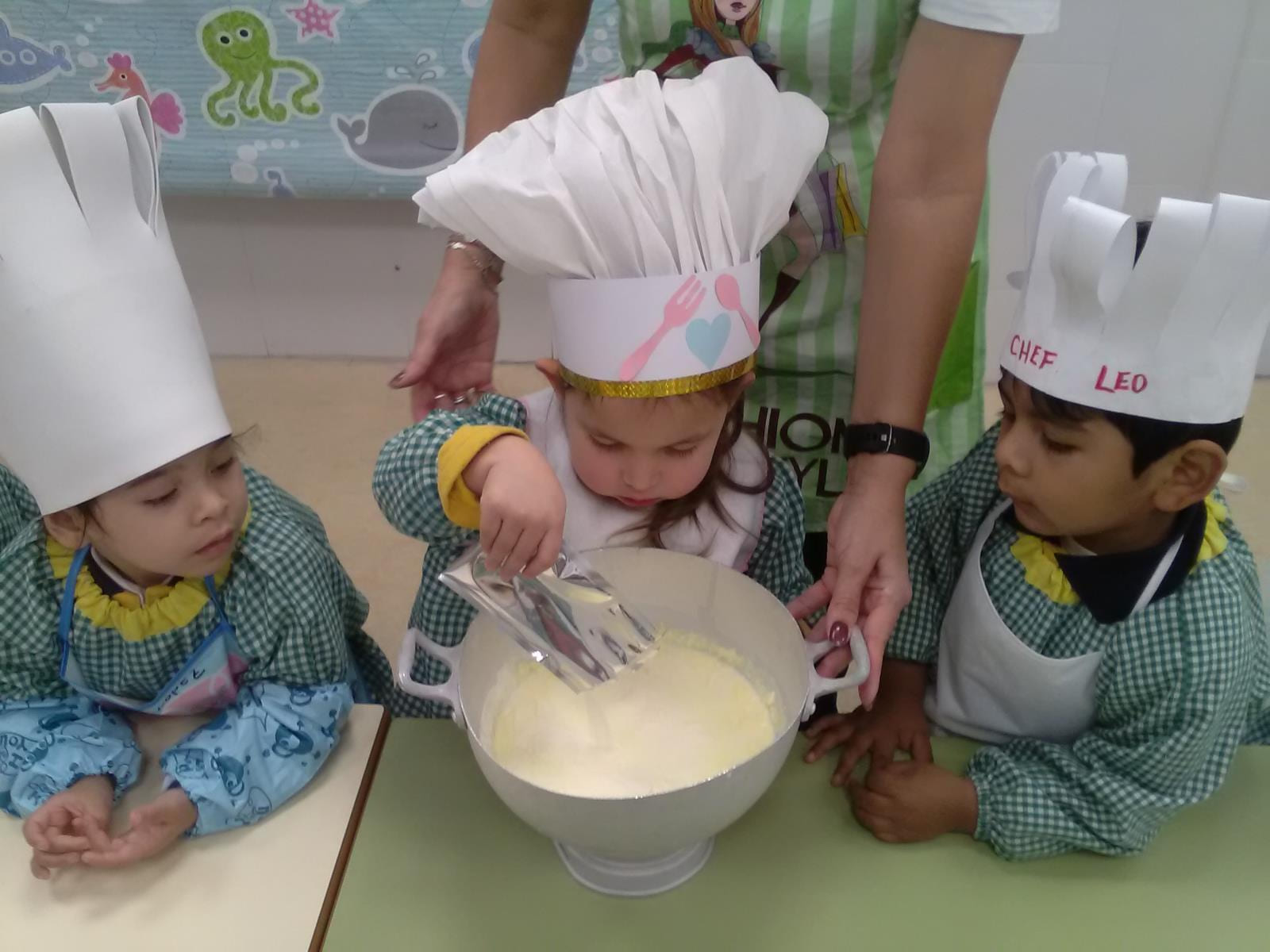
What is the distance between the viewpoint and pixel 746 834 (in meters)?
0.72

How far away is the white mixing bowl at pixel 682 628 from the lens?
22.3 inches

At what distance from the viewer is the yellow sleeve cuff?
2.32 ft

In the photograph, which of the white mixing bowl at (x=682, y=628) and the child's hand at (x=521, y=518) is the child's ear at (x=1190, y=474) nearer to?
the white mixing bowl at (x=682, y=628)

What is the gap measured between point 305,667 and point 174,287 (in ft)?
1.06

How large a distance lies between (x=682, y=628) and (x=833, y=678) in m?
0.16

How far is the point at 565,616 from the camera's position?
2.35ft

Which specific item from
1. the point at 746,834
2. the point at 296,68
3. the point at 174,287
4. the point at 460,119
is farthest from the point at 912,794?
the point at 296,68

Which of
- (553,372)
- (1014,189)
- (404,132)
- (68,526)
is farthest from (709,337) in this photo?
(1014,189)

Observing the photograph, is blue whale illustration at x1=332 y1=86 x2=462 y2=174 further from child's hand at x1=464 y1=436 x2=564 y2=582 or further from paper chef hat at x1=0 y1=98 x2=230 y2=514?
child's hand at x1=464 y1=436 x2=564 y2=582

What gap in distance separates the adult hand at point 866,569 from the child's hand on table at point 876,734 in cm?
5

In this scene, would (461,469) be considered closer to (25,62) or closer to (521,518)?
(521,518)

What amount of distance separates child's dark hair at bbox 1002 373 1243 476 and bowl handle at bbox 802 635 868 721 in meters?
0.22

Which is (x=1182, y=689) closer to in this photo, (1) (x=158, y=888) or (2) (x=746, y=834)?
(2) (x=746, y=834)

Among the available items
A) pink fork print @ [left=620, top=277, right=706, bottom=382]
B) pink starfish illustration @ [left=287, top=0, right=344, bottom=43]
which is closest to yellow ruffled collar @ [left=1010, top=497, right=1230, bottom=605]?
pink fork print @ [left=620, top=277, right=706, bottom=382]
